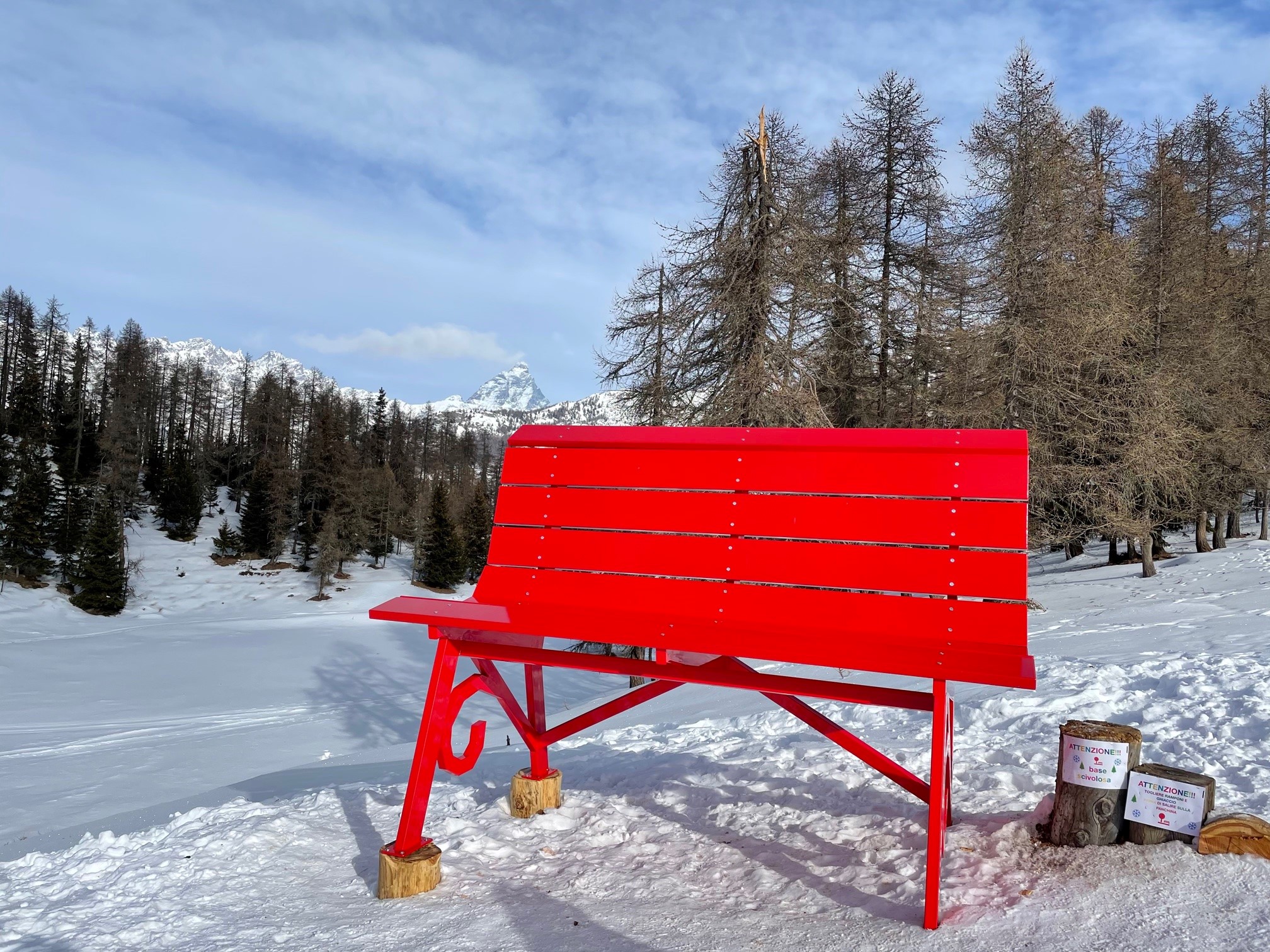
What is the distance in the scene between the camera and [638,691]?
4113mm

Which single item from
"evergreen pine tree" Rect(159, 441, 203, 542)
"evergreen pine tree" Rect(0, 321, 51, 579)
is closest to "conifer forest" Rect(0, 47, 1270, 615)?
"evergreen pine tree" Rect(0, 321, 51, 579)

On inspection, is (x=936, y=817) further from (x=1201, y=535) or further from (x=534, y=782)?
(x=1201, y=535)

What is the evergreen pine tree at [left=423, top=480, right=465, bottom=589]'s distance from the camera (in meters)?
42.2

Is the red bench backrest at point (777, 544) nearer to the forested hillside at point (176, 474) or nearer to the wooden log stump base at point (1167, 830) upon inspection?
the wooden log stump base at point (1167, 830)

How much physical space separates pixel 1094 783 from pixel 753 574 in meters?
1.55

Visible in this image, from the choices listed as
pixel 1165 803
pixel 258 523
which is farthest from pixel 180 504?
pixel 1165 803

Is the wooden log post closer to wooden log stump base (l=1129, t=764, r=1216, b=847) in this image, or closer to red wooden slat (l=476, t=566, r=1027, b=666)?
wooden log stump base (l=1129, t=764, r=1216, b=847)

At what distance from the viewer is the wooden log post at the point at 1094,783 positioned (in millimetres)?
3135

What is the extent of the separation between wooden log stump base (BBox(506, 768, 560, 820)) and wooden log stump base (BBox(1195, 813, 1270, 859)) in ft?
9.38

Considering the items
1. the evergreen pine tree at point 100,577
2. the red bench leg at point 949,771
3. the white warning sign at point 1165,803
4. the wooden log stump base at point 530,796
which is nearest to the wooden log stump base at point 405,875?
the wooden log stump base at point 530,796

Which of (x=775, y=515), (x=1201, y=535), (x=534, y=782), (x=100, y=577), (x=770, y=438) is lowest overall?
(x=100, y=577)

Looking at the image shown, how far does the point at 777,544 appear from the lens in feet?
11.4

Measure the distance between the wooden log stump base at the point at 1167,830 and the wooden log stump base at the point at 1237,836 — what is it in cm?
5

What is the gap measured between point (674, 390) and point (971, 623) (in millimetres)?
11055
